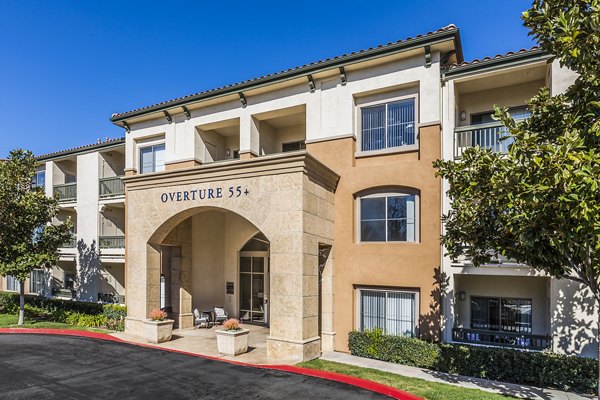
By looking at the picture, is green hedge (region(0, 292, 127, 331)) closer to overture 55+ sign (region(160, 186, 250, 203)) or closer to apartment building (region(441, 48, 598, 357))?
overture 55+ sign (region(160, 186, 250, 203))

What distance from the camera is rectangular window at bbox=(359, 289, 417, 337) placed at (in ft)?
46.8

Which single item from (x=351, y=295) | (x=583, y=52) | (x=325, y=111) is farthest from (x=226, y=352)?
(x=583, y=52)

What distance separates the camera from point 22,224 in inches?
758

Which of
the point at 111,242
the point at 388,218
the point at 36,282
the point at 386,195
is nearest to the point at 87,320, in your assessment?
the point at 111,242

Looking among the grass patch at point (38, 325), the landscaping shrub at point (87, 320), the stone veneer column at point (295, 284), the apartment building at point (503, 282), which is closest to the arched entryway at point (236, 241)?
the stone veneer column at point (295, 284)

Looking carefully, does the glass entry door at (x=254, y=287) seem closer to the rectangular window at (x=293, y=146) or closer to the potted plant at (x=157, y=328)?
the potted plant at (x=157, y=328)

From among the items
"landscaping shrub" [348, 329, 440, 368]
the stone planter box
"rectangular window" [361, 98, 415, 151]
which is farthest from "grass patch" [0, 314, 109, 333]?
"rectangular window" [361, 98, 415, 151]

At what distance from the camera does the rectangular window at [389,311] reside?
1426 cm

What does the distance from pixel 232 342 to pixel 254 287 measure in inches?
244

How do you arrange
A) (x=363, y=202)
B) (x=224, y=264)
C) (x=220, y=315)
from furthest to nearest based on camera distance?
(x=224, y=264), (x=220, y=315), (x=363, y=202)

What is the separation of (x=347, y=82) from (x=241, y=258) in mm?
10288

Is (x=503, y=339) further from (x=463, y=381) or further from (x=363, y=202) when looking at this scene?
(x=363, y=202)

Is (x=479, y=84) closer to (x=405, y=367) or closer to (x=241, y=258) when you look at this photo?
(x=405, y=367)

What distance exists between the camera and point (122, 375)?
454 inches
